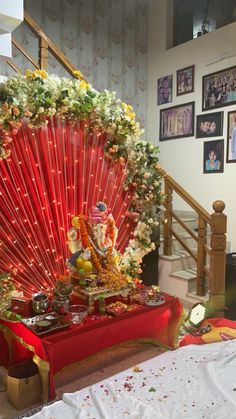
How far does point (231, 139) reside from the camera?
4.64 metres

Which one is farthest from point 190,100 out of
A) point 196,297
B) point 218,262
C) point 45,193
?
point 45,193

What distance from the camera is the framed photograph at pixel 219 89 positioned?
462 cm

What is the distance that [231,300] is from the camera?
12.1ft

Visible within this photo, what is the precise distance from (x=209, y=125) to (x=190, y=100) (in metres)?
0.55

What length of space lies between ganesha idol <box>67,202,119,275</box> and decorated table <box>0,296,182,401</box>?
0.48 meters

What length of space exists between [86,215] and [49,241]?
1.45 ft

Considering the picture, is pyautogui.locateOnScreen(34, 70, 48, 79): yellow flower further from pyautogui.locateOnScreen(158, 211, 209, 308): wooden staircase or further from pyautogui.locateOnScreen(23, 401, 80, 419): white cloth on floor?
pyautogui.locateOnScreen(158, 211, 209, 308): wooden staircase

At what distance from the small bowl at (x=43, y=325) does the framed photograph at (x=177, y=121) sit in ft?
12.1

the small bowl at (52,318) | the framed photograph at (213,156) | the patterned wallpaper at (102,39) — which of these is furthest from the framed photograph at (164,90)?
the small bowl at (52,318)

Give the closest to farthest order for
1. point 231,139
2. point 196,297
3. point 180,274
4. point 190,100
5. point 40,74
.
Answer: point 40,74 < point 196,297 < point 180,274 < point 231,139 < point 190,100

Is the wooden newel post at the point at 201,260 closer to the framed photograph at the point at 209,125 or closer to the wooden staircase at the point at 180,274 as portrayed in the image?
the wooden staircase at the point at 180,274

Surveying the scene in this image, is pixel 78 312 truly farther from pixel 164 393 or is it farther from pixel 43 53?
pixel 43 53

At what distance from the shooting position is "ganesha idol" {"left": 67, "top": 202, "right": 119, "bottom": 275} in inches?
115

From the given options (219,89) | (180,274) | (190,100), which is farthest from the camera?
(190,100)
